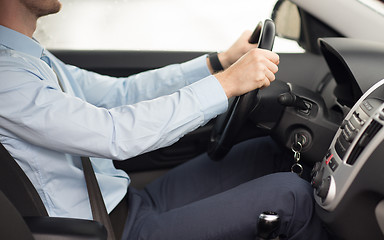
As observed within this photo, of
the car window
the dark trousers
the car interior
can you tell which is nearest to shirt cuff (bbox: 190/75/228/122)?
the car interior

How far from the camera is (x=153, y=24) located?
2.30 m

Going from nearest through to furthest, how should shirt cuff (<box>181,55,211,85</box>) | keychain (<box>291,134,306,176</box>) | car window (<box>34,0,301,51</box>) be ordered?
keychain (<box>291,134,306,176</box>) < shirt cuff (<box>181,55,211,85</box>) < car window (<box>34,0,301,51</box>)

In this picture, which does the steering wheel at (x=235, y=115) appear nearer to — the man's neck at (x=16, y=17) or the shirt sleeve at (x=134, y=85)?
the shirt sleeve at (x=134, y=85)

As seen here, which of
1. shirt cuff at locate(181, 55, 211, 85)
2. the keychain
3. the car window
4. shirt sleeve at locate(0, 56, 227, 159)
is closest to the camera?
shirt sleeve at locate(0, 56, 227, 159)

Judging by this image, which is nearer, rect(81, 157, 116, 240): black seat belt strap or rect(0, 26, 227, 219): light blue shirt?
rect(0, 26, 227, 219): light blue shirt

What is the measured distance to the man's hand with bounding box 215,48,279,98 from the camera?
102cm

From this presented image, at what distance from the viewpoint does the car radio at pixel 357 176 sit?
36.2 inches

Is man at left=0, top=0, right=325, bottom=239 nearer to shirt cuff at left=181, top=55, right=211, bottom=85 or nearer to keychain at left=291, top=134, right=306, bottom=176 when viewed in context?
keychain at left=291, top=134, right=306, bottom=176

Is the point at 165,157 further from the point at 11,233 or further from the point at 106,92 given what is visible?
the point at 11,233

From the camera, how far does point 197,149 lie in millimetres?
1771

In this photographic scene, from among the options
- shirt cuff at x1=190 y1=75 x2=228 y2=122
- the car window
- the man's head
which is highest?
the man's head

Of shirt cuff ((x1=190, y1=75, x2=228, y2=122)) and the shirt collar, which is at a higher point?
shirt cuff ((x1=190, y1=75, x2=228, y2=122))

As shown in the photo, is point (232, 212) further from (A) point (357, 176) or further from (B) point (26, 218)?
(B) point (26, 218)

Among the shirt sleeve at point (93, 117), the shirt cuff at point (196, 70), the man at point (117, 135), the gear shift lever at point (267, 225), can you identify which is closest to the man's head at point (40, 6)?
the man at point (117, 135)
